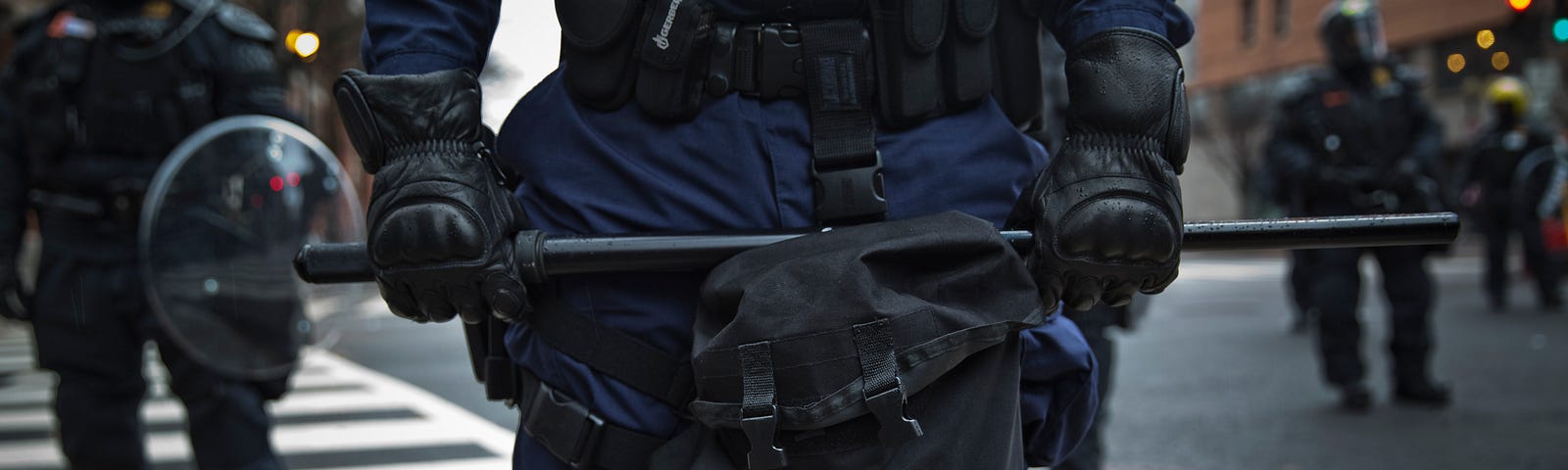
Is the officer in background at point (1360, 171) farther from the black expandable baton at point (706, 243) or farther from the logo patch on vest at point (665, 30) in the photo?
the logo patch on vest at point (665, 30)

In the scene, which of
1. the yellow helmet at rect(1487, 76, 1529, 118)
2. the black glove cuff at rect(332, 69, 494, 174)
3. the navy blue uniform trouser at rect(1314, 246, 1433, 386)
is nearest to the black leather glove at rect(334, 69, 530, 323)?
the black glove cuff at rect(332, 69, 494, 174)

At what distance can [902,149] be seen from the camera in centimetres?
Answer: 159

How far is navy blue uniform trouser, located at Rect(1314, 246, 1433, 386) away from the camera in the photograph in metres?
6.02

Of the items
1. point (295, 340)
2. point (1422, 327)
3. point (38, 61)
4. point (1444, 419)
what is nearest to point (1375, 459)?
point (1444, 419)

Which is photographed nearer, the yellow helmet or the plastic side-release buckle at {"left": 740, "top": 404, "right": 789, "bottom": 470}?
the plastic side-release buckle at {"left": 740, "top": 404, "right": 789, "bottom": 470}

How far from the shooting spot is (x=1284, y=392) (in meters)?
6.80

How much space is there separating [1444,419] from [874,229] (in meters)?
5.18

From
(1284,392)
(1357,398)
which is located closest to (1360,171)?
(1357,398)

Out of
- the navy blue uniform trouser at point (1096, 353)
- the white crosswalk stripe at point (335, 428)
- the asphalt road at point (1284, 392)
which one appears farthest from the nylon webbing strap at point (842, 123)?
the asphalt road at point (1284, 392)

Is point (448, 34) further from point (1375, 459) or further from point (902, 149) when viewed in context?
point (1375, 459)

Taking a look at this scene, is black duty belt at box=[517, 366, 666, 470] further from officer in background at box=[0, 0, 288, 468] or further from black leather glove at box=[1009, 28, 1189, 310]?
officer in background at box=[0, 0, 288, 468]

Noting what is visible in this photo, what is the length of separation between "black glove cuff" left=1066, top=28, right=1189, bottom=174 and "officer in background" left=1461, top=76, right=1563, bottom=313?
1106 centimetres

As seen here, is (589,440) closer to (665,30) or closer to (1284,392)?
(665,30)

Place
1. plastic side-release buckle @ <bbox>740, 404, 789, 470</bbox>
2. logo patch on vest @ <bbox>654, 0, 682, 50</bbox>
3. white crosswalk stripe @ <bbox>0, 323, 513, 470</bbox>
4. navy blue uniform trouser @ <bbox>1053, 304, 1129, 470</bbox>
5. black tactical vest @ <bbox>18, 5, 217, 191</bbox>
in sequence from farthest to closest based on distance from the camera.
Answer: white crosswalk stripe @ <bbox>0, 323, 513, 470</bbox>
black tactical vest @ <bbox>18, 5, 217, 191</bbox>
navy blue uniform trouser @ <bbox>1053, 304, 1129, 470</bbox>
logo patch on vest @ <bbox>654, 0, 682, 50</bbox>
plastic side-release buckle @ <bbox>740, 404, 789, 470</bbox>
